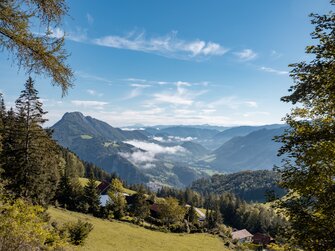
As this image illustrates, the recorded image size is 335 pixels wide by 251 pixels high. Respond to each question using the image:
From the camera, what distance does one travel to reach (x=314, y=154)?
12203 mm

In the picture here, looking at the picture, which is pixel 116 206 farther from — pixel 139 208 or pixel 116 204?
pixel 139 208

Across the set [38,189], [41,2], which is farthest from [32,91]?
[41,2]

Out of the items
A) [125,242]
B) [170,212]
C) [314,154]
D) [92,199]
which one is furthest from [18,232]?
[170,212]

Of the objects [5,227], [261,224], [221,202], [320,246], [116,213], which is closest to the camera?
[320,246]

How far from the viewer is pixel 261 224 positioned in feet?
548

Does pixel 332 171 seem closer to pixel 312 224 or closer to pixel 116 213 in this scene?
pixel 312 224

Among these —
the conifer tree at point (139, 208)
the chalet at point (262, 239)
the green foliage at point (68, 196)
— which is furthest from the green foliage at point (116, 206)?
the chalet at point (262, 239)

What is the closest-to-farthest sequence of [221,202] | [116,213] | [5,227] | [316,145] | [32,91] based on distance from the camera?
[316,145] → [5,227] → [32,91] → [116,213] → [221,202]

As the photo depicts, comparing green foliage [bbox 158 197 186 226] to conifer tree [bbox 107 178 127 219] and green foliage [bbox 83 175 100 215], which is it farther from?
green foliage [bbox 83 175 100 215]

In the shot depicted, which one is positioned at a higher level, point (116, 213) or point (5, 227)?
point (5, 227)

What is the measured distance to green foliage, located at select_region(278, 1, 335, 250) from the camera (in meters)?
12.0

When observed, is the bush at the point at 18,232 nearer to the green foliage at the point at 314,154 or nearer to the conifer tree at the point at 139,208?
the green foliage at the point at 314,154

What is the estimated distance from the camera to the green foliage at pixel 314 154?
1199 cm

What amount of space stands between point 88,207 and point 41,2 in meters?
71.9
